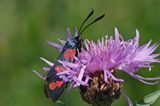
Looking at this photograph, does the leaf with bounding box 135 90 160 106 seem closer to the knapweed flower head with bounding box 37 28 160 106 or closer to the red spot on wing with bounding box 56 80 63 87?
the knapweed flower head with bounding box 37 28 160 106

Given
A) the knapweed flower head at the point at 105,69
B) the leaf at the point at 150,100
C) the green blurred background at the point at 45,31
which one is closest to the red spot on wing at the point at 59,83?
the knapweed flower head at the point at 105,69

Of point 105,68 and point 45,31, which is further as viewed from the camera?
point 45,31

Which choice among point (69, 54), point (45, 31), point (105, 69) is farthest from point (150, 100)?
point (45, 31)

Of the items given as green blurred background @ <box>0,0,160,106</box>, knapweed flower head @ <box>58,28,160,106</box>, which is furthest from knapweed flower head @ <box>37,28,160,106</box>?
green blurred background @ <box>0,0,160,106</box>

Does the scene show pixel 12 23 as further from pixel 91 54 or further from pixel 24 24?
pixel 91 54

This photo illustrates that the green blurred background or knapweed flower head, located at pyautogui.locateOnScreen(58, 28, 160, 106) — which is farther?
the green blurred background

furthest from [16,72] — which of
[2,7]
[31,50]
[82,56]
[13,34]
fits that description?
[82,56]

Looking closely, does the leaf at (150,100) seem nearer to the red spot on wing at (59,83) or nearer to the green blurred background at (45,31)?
the red spot on wing at (59,83)

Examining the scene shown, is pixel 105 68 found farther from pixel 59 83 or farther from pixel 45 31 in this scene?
pixel 45 31
